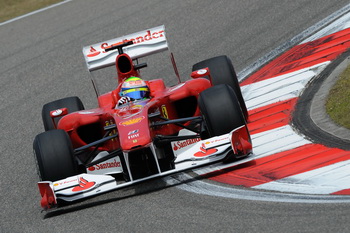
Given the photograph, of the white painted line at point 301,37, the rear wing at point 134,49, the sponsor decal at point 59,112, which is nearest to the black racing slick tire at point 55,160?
the sponsor decal at point 59,112

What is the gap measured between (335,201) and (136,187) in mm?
2756

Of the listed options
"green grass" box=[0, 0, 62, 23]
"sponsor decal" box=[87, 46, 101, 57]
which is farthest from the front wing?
"green grass" box=[0, 0, 62, 23]

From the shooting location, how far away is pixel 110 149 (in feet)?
31.7

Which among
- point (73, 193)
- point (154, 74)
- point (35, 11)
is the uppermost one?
point (35, 11)

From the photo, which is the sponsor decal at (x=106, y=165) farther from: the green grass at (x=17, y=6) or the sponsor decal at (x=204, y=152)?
the green grass at (x=17, y=6)

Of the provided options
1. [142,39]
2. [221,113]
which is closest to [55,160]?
[221,113]

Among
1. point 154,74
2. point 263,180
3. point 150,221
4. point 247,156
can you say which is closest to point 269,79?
point 154,74

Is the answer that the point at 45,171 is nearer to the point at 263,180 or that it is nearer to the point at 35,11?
the point at 263,180

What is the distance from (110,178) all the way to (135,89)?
1.72m

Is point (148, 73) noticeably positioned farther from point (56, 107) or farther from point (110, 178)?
point (110, 178)

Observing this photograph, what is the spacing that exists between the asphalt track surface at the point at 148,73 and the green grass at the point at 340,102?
234 cm

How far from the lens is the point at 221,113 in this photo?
8906 mm

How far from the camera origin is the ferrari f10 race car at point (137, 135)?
855 cm

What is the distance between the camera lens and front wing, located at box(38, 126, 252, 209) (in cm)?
852
